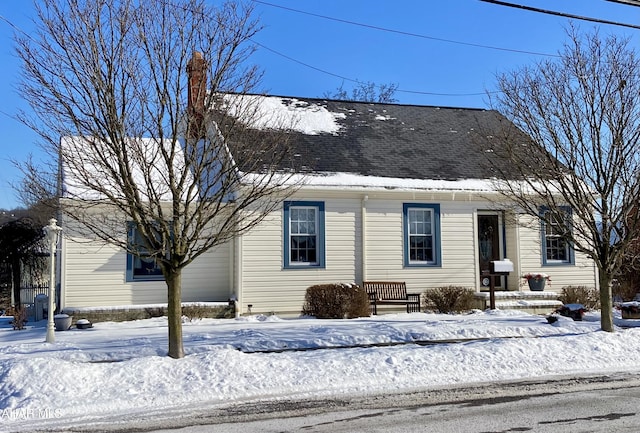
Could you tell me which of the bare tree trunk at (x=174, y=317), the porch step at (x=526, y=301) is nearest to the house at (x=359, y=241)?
the porch step at (x=526, y=301)

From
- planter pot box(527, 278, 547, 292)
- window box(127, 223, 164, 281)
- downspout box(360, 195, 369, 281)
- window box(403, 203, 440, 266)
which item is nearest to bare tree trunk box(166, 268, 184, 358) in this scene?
window box(127, 223, 164, 281)

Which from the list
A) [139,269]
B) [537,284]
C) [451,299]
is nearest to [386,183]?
[451,299]

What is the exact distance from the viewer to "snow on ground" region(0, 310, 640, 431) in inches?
299

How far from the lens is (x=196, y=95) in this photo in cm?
902

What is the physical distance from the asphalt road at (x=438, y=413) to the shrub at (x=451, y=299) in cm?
787

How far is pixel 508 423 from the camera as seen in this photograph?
646cm

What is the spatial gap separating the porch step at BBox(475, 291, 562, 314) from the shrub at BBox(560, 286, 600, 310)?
0.25 metres

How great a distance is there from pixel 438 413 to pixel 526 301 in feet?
36.1

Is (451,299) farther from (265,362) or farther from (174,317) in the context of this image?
(174,317)

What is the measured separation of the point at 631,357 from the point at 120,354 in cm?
878

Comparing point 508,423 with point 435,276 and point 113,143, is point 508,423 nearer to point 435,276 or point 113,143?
point 113,143

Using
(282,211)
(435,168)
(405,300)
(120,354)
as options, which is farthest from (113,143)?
(435,168)

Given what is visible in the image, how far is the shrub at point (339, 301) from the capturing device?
14.9 metres

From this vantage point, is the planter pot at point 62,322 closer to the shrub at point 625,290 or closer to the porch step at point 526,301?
the porch step at point 526,301
